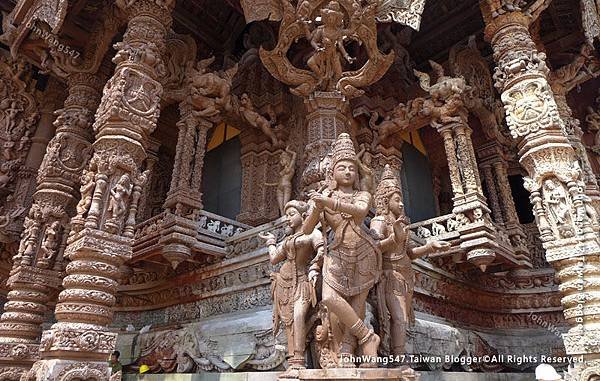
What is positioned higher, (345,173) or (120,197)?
(120,197)

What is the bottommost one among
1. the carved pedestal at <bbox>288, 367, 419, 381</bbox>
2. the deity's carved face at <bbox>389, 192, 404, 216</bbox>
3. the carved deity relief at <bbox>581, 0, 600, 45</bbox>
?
the carved pedestal at <bbox>288, 367, 419, 381</bbox>

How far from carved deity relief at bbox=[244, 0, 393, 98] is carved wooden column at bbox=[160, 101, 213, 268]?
2.12 meters

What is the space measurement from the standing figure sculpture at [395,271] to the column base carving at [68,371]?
352 cm

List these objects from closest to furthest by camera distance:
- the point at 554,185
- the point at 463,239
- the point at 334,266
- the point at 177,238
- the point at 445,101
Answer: the point at 334,266 → the point at 554,185 → the point at 177,238 → the point at 463,239 → the point at 445,101

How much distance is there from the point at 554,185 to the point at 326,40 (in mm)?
4755

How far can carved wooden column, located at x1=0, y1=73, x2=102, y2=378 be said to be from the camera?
22.2ft

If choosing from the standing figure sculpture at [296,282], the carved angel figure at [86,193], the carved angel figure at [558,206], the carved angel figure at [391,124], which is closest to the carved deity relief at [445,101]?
the carved angel figure at [391,124]

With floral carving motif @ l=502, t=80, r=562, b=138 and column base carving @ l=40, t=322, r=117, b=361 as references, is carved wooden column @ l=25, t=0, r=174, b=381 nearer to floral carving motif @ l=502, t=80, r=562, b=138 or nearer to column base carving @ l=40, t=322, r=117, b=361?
column base carving @ l=40, t=322, r=117, b=361

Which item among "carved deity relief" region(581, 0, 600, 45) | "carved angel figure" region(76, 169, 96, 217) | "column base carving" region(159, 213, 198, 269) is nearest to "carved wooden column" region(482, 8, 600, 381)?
"carved deity relief" region(581, 0, 600, 45)

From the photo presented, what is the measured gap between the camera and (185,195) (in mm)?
7602

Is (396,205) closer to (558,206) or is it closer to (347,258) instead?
(347,258)

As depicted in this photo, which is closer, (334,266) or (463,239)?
(334,266)

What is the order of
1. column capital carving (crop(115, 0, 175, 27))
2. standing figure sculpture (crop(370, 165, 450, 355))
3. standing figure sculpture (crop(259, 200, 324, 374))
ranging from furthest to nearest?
column capital carving (crop(115, 0, 175, 27)) → standing figure sculpture (crop(370, 165, 450, 355)) → standing figure sculpture (crop(259, 200, 324, 374))

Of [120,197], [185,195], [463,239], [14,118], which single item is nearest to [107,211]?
[120,197]
